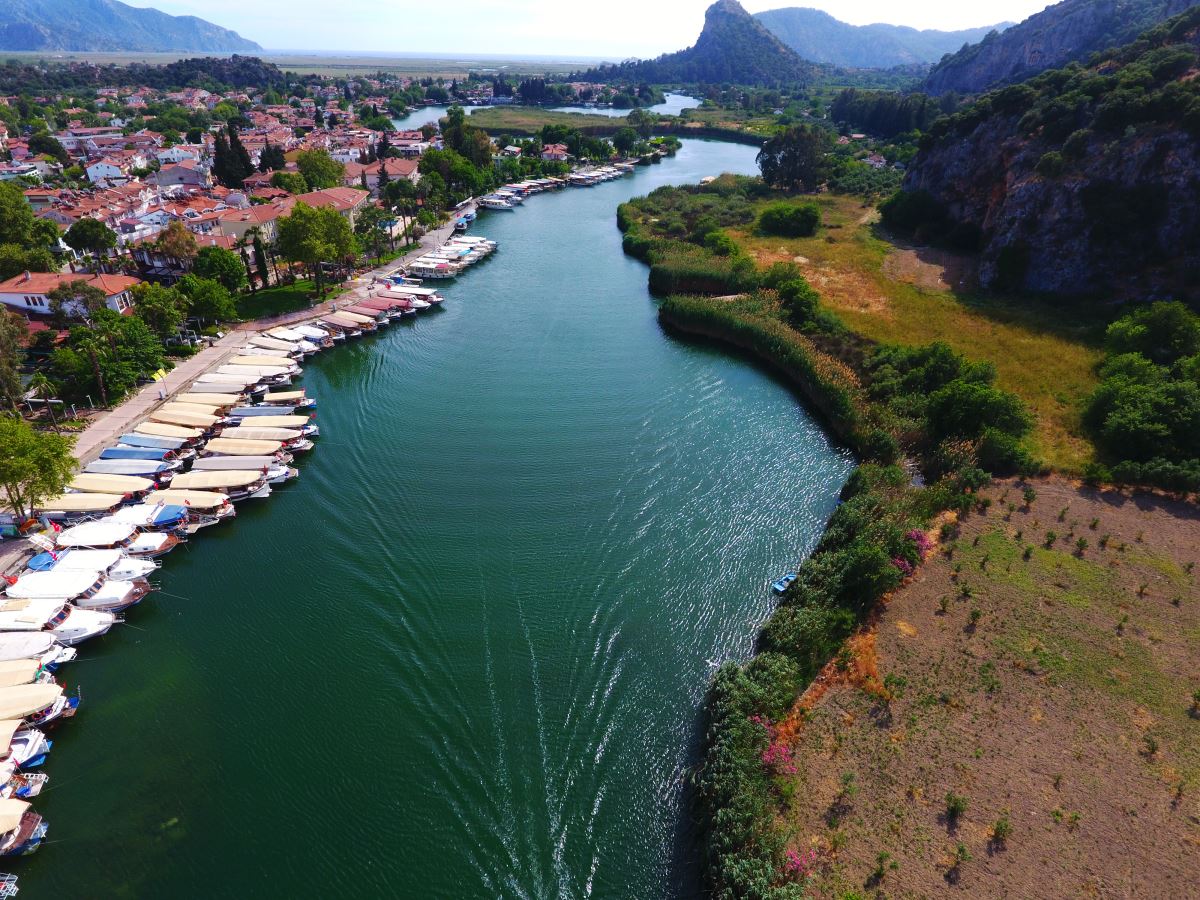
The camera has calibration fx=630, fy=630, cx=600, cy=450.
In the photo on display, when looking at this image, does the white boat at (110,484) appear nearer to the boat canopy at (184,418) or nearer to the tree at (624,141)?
the boat canopy at (184,418)

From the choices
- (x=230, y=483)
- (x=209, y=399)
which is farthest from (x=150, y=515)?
(x=209, y=399)

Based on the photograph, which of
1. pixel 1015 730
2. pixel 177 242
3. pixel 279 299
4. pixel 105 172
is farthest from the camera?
pixel 105 172

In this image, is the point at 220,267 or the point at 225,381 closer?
the point at 225,381

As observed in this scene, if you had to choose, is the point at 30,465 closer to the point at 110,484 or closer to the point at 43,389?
the point at 110,484

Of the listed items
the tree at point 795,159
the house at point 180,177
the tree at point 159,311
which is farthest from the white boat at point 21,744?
the tree at point 795,159

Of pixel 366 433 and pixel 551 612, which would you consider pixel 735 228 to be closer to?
pixel 366 433

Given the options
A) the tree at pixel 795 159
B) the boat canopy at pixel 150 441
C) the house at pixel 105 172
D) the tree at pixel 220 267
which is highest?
the tree at pixel 795 159

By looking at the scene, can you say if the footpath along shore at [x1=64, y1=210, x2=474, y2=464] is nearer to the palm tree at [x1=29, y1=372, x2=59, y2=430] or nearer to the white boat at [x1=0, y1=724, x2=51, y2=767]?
the palm tree at [x1=29, y1=372, x2=59, y2=430]
